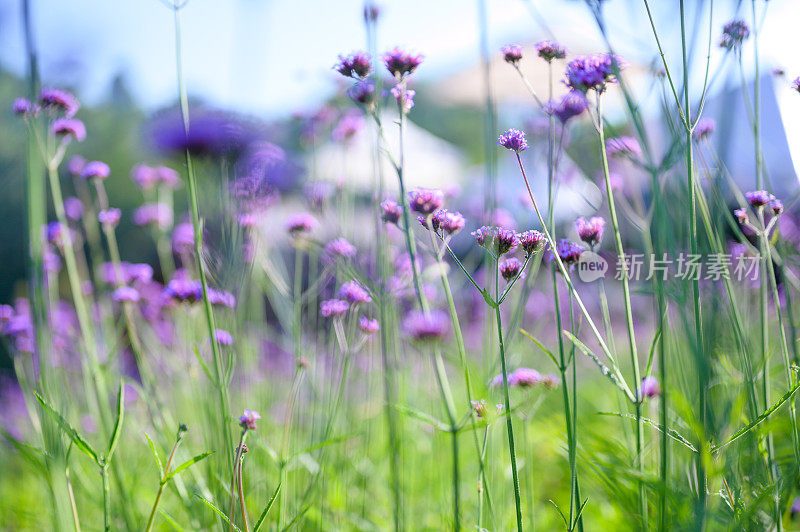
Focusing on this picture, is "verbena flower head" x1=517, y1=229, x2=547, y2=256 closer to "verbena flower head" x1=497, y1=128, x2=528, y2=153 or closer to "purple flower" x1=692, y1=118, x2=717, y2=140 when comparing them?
"verbena flower head" x1=497, y1=128, x2=528, y2=153

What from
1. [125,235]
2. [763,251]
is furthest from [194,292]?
[125,235]

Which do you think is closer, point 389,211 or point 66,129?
point 389,211

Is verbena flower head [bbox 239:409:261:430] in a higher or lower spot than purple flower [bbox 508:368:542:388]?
higher

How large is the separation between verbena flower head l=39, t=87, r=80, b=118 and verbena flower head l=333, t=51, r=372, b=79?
0.55 metres

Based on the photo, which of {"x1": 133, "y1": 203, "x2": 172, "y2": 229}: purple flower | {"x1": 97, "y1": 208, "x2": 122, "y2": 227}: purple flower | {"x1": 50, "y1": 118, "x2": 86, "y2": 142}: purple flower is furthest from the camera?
{"x1": 133, "y1": 203, "x2": 172, "y2": 229}: purple flower

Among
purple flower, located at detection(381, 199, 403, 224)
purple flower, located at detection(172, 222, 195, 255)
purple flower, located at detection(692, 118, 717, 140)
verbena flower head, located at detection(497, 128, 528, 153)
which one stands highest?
purple flower, located at detection(692, 118, 717, 140)

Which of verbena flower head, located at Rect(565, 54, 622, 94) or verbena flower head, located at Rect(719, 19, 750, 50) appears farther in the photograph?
verbena flower head, located at Rect(719, 19, 750, 50)

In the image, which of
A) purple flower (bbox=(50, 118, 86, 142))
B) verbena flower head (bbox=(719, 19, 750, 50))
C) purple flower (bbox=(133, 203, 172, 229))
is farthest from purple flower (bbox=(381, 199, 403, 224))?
purple flower (bbox=(133, 203, 172, 229))

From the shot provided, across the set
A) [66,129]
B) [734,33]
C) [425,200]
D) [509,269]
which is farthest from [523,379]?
[66,129]

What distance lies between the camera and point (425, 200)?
658mm

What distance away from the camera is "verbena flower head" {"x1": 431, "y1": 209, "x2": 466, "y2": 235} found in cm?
65

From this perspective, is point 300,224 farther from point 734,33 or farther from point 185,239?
point 734,33

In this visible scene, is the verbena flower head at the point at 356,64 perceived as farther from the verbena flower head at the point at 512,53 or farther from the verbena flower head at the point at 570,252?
the verbena flower head at the point at 570,252

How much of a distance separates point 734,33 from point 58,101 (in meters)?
1.04
